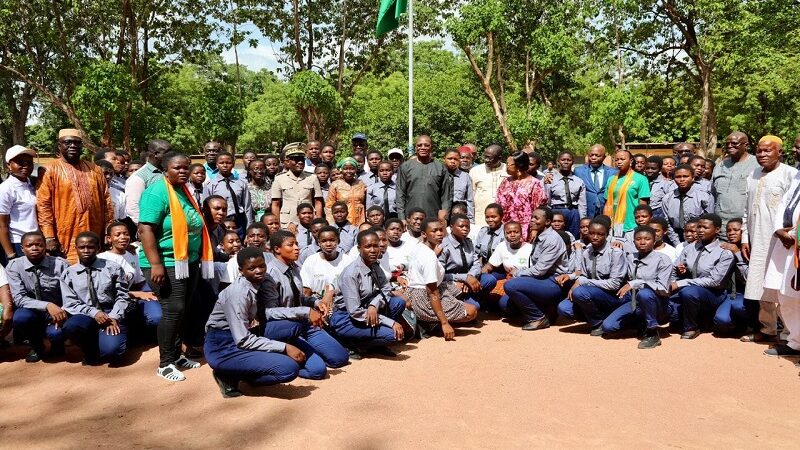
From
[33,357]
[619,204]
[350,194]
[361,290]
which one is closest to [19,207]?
[33,357]

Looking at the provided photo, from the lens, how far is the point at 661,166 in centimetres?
858

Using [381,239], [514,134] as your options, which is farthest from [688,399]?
[514,134]

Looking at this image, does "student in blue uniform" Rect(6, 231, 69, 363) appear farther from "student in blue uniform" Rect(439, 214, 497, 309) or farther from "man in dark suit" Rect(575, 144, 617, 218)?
"man in dark suit" Rect(575, 144, 617, 218)

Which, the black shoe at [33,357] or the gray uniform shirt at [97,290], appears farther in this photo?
the black shoe at [33,357]

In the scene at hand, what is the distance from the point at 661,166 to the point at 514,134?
11.9 meters

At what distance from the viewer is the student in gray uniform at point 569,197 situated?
7.90 meters

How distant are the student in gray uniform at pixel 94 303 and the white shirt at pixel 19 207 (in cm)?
68

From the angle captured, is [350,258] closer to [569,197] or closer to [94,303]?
[94,303]

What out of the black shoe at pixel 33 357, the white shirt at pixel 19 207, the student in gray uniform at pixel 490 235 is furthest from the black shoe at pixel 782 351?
the white shirt at pixel 19 207

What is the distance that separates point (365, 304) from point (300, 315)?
0.78 metres

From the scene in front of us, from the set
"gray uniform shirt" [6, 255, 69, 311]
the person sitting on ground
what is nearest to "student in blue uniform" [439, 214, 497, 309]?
the person sitting on ground

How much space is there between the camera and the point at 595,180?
8336 mm

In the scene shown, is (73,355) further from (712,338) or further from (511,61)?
(511,61)

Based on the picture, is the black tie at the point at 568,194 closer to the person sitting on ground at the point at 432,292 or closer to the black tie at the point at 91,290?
the person sitting on ground at the point at 432,292
